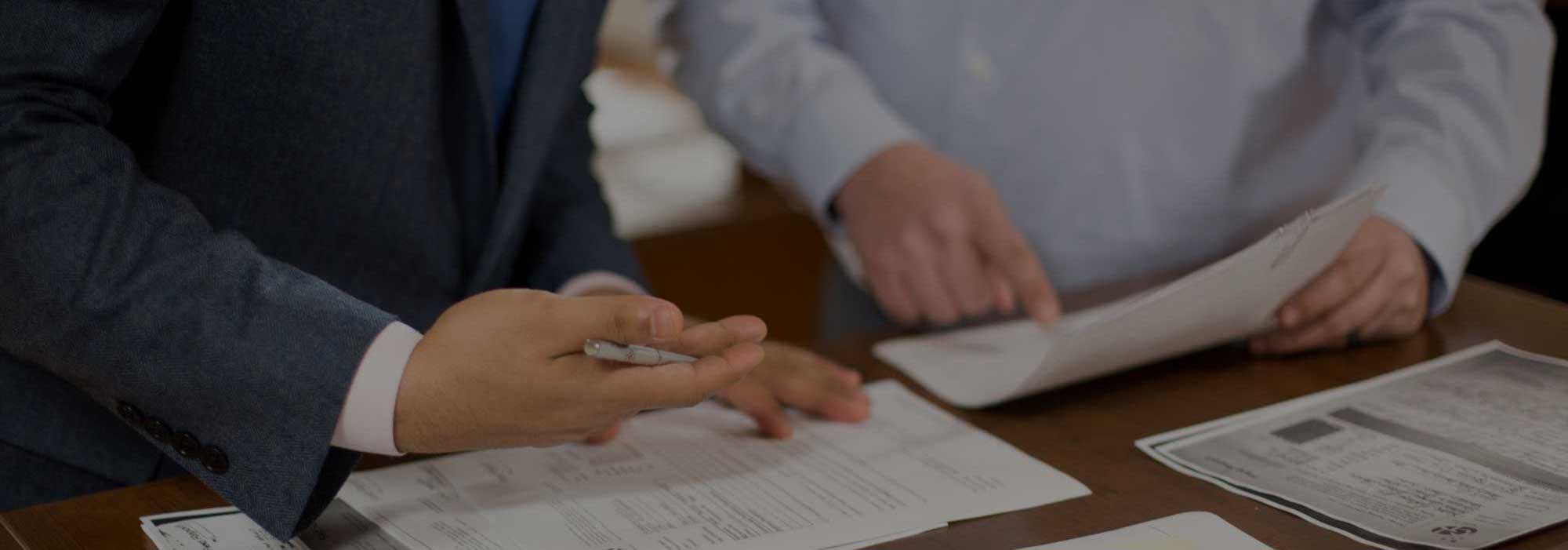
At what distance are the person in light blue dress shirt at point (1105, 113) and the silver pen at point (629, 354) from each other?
0.60m

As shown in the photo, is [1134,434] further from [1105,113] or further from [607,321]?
[1105,113]

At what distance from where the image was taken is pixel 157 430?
906mm

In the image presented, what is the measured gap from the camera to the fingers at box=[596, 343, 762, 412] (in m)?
0.83

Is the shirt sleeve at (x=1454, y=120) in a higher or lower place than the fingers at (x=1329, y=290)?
higher

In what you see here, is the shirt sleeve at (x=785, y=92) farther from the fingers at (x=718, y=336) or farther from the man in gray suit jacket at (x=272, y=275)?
the fingers at (x=718, y=336)

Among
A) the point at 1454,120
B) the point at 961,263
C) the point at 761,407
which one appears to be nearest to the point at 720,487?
the point at 761,407

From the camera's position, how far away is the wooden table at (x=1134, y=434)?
91 cm

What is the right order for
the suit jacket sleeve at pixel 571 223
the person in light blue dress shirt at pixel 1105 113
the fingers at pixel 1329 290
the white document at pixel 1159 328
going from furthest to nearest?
1. the person in light blue dress shirt at pixel 1105 113
2. the suit jacket sleeve at pixel 571 223
3. the fingers at pixel 1329 290
4. the white document at pixel 1159 328

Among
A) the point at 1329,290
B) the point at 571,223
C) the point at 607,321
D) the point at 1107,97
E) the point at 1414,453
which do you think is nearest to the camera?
the point at 607,321

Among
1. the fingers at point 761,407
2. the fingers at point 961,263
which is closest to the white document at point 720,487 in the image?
the fingers at point 761,407

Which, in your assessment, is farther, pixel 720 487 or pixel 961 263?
pixel 961 263

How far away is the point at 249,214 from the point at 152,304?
0.83 ft

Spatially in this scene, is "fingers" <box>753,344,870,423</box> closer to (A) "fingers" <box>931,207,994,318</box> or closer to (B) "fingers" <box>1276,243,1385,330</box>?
(A) "fingers" <box>931,207,994,318</box>

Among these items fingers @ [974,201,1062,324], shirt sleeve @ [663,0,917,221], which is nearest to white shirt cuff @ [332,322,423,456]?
fingers @ [974,201,1062,324]
